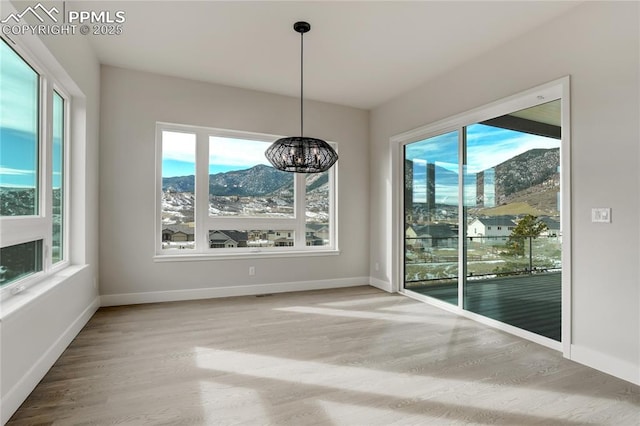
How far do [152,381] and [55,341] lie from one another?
0.91 metres

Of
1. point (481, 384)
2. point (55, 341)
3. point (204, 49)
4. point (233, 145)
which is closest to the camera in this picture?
point (481, 384)

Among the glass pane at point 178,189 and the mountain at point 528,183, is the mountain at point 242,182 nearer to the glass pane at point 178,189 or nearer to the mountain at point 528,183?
the glass pane at point 178,189

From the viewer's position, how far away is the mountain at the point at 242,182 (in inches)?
178

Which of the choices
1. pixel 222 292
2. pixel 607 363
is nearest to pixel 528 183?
pixel 607 363

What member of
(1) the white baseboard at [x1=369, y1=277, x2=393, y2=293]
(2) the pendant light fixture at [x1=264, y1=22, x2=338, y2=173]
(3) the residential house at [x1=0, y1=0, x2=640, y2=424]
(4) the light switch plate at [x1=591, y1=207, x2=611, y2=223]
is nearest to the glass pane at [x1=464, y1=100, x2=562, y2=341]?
(3) the residential house at [x1=0, y1=0, x2=640, y2=424]

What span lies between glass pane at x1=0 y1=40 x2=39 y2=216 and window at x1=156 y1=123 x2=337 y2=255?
183cm

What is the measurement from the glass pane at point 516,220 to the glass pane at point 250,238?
8.20 ft

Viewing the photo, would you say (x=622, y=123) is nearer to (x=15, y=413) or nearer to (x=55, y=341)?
(x=15, y=413)

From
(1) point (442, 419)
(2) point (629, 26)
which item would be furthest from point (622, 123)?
(1) point (442, 419)

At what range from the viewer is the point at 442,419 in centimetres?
194

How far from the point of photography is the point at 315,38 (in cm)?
332

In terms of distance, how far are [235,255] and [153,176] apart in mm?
1437

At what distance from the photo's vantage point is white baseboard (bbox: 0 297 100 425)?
74.2 inches

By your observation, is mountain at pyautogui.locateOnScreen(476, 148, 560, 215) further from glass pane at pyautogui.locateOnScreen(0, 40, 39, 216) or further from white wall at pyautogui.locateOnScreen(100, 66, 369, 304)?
glass pane at pyautogui.locateOnScreen(0, 40, 39, 216)
